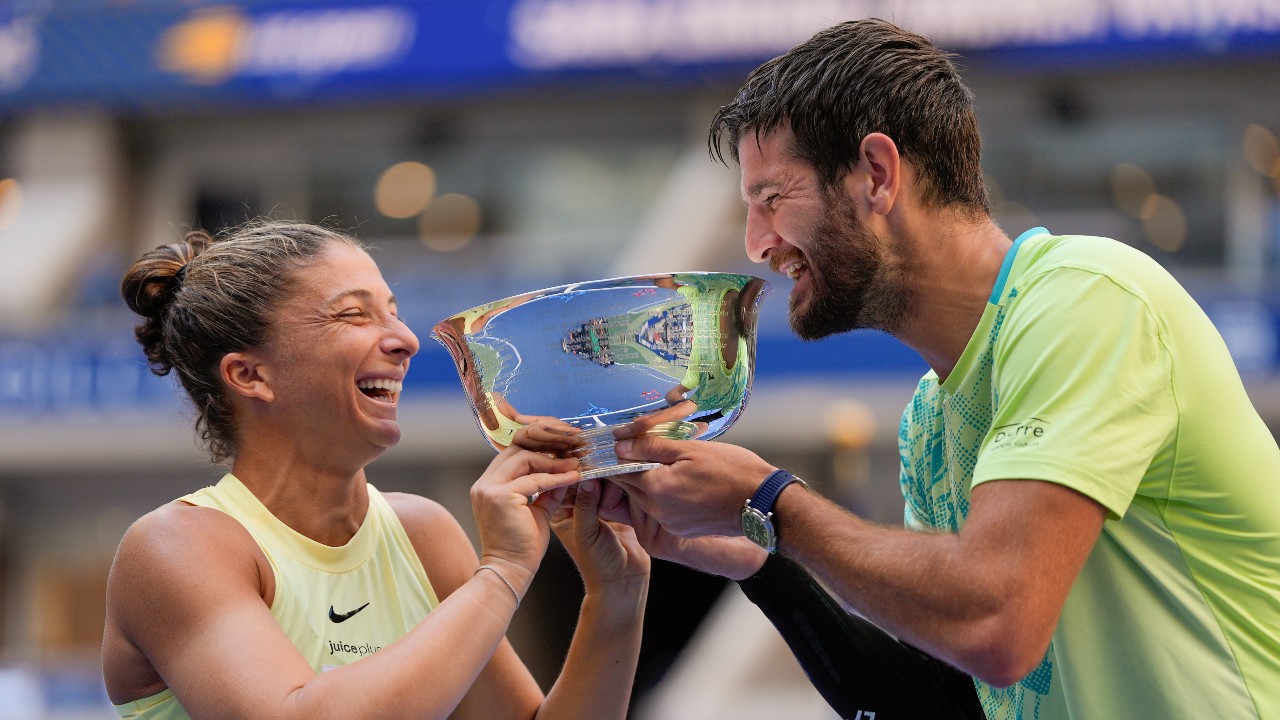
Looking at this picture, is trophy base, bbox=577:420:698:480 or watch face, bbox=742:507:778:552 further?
trophy base, bbox=577:420:698:480

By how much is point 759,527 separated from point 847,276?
458 mm

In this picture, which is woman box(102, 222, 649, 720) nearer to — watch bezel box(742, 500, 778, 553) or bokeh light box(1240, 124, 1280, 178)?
watch bezel box(742, 500, 778, 553)

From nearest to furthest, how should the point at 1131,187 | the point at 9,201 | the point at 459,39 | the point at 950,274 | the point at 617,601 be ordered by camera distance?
the point at 950,274, the point at 617,601, the point at 459,39, the point at 1131,187, the point at 9,201

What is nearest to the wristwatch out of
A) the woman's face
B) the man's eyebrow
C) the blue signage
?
the man's eyebrow

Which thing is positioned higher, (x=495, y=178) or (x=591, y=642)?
(x=591, y=642)

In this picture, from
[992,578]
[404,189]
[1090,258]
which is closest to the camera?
[992,578]

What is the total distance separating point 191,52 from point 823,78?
11821mm

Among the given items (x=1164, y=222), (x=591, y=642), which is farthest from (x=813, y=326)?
(x=1164, y=222)

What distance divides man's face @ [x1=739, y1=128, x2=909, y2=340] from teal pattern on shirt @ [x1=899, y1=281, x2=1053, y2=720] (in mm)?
170

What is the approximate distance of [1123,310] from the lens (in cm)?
179

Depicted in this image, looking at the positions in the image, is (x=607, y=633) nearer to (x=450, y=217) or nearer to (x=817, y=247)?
(x=817, y=247)

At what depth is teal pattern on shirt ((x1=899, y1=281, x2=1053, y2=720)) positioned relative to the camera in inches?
79.5

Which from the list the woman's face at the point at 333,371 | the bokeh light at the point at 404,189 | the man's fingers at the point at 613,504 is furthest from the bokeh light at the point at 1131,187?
the woman's face at the point at 333,371

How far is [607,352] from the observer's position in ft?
6.50
